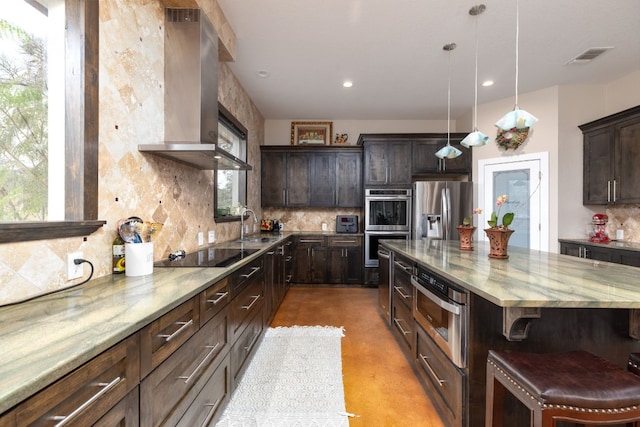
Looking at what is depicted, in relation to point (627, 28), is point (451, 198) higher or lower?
lower

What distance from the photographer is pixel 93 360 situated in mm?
693

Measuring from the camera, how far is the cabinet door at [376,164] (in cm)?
446

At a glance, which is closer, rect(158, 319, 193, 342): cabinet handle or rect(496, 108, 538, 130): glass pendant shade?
rect(158, 319, 193, 342): cabinet handle

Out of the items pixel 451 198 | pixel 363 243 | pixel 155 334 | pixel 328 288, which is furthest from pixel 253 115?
pixel 155 334

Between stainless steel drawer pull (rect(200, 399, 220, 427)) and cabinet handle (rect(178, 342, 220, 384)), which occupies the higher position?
cabinet handle (rect(178, 342, 220, 384))

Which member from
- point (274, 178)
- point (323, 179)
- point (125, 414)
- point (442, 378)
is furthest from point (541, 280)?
point (274, 178)

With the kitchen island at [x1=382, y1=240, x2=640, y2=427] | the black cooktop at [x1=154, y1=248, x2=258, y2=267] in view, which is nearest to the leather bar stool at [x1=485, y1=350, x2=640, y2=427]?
the kitchen island at [x1=382, y1=240, x2=640, y2=427]

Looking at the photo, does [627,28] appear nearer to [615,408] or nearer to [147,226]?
[615,408]

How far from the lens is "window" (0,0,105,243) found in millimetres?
1057

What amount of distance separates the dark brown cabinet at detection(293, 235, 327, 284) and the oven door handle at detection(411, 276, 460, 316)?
2569mm

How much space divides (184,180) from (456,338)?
224 cm

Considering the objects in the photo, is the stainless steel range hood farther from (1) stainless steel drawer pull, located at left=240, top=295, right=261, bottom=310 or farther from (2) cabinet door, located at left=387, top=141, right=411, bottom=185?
(2) cabinet door, located at left=387, top=141, right=411, bottom=185

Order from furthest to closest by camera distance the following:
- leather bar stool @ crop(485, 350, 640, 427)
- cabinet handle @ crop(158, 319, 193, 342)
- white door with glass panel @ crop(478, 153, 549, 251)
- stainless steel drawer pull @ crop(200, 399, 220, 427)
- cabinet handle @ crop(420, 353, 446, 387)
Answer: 1. white door with glass panel @ crop(478, 153, 549, 251)
2. cabinet handle @ crop(420, 353, 446, 387)
3. stainless steel drawer pull @ crop(200, 399, 220, 427)
4. cabinet handle @ crop(158, 319, 193, 342)
5. leather bar stool @ crop(485, 350, 640, 427)

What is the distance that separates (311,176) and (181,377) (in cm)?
388
